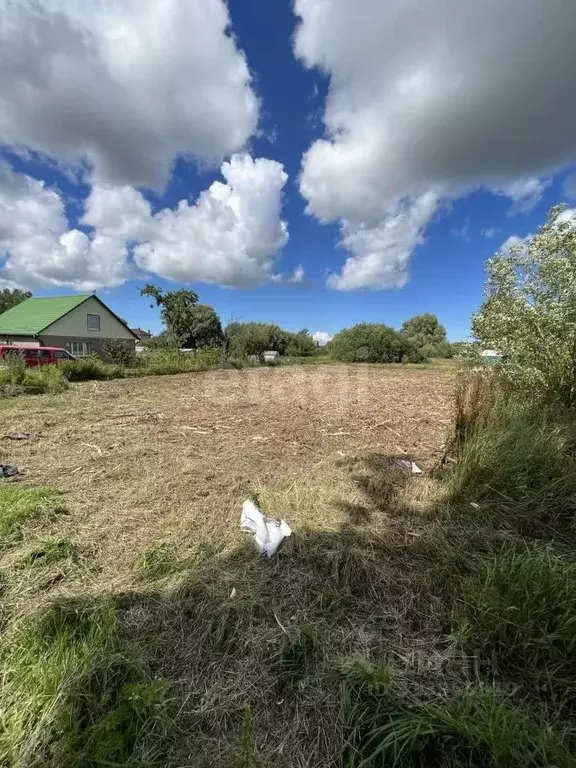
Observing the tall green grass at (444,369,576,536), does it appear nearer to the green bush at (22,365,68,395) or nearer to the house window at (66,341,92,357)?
the green bush at (22,365,68,395)

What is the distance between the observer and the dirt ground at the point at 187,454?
2.57m

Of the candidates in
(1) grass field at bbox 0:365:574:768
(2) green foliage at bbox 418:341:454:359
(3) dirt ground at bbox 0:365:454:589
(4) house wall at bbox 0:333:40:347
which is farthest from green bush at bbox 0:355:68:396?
(2) green foliage at bbox 418:341:454:359

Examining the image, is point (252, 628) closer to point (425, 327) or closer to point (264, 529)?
point (264, 529)

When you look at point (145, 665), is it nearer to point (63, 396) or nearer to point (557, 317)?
point (557, 317)

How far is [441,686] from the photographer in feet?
4.56

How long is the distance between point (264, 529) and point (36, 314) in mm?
28079

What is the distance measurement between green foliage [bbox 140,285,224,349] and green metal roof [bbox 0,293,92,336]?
17.8ft

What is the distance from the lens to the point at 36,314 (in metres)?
23.9

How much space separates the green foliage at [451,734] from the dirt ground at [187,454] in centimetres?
120

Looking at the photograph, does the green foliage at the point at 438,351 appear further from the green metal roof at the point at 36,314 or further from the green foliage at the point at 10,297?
the green foliage at the point at 10,297

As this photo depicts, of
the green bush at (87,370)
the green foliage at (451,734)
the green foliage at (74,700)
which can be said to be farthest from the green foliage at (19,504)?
the green bush at (87,370)

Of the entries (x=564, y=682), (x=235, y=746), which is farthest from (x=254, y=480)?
(x=564, y=682)

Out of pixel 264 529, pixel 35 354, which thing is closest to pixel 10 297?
pixel 35 354

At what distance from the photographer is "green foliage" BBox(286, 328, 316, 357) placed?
32.8 metres
